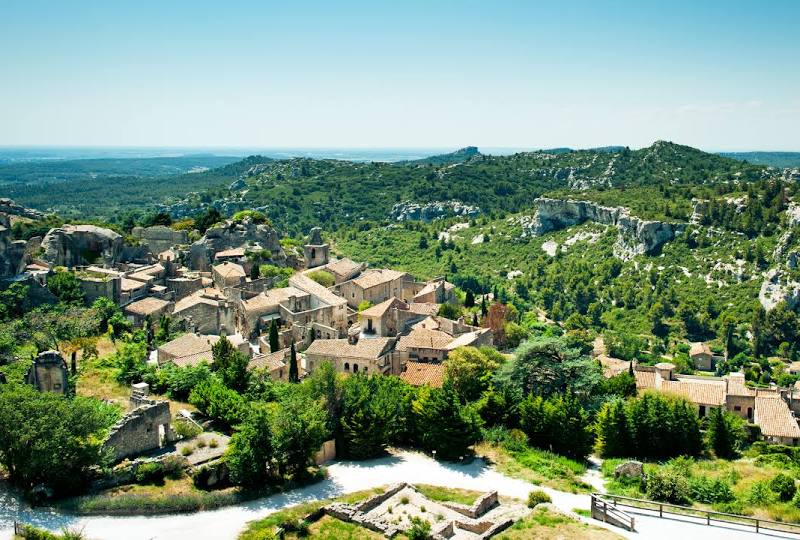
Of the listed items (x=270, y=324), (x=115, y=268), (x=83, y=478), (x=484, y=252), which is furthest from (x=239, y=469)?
(x=484, y=252)

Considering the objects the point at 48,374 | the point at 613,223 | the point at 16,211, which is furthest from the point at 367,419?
the point at 613,223

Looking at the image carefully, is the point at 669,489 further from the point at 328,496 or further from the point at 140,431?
the point at 140,431

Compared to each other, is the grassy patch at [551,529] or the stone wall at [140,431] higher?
the stone wall at [140,431]

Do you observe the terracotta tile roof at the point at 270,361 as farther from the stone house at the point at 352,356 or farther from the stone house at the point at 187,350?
the stone house at the point at 352,356

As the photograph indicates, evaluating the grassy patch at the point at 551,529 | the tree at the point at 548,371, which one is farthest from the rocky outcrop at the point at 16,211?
the grassy patch at the point at 551,529

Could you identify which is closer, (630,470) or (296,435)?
(296,435)

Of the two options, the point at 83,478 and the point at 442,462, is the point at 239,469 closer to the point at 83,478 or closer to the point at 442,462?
the point at 83,478
